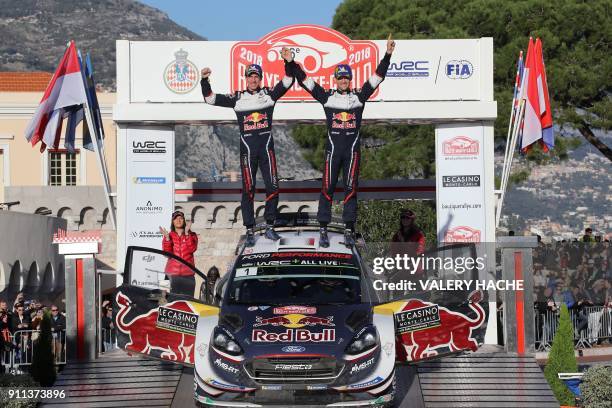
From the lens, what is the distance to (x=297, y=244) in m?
13.0

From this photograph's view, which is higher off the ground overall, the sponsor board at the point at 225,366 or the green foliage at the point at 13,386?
the sponsor board at the point at 225,366

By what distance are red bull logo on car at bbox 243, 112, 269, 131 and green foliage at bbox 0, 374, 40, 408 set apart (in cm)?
446

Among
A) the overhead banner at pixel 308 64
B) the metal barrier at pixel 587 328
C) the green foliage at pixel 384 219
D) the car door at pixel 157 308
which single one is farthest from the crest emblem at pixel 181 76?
the green foliage at pixel 384 219

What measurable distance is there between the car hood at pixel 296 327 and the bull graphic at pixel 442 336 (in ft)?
2.73

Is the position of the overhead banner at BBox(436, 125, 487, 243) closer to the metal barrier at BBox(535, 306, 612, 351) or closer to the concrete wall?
the metal barrier at BBox(535, 306, 612, 351)

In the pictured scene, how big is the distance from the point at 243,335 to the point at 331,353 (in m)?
0.91

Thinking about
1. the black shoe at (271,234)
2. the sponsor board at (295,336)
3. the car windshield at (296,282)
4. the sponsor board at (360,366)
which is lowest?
the sponsor board at (360,366)

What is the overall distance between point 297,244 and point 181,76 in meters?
5.68

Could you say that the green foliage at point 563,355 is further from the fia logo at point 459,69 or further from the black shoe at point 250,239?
the black shoe at point 250,239

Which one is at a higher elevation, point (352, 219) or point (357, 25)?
point (357, 25)

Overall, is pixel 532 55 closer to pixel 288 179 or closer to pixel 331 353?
pixel 288 179

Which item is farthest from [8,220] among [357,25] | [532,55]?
[357,25]

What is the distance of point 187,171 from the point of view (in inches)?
5428

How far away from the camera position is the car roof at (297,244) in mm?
12820
